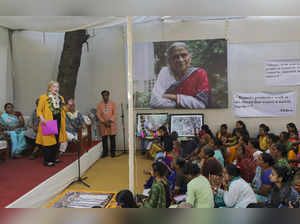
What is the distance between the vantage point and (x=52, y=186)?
2572 millimetres

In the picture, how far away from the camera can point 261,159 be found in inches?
87.5

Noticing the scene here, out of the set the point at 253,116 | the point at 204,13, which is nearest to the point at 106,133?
the point at 253,116

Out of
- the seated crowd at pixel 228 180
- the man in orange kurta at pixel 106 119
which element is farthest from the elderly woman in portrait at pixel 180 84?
the seated crowd at pixel 228 180

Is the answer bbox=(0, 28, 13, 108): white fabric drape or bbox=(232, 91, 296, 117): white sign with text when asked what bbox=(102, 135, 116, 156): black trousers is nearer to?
bbox=(0, 28, 13, 108): white fabric drape

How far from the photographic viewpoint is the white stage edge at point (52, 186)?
7.06 feet

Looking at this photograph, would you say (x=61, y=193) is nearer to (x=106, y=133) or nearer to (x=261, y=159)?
(x=106, y=133)

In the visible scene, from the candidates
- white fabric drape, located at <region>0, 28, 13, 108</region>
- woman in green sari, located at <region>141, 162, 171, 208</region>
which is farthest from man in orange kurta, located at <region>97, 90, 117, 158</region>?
woman in green sari, located at <region>141, 162, 171, 208</region>

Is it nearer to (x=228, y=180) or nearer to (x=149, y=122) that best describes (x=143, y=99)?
(x=149, y=122)

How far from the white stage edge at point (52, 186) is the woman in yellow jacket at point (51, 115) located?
216mm

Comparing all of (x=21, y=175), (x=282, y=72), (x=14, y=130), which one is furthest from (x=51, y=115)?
(x=282, y=72)

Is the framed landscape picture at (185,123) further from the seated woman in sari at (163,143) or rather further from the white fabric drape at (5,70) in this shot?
the white fabric drape at (5,70)

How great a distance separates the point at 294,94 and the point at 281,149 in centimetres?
184

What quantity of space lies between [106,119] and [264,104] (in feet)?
7.68

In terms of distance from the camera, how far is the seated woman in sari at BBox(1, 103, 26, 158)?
10.7 feet
